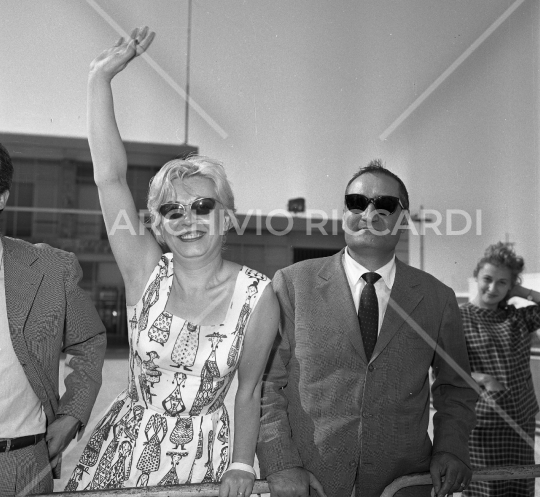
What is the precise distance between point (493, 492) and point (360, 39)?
229 centimetres

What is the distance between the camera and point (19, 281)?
173 cm

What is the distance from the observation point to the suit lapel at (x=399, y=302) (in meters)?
2.04

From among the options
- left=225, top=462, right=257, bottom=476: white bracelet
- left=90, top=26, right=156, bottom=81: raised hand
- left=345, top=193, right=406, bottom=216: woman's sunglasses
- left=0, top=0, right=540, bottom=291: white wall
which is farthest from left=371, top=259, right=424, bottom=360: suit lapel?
left=90, top=26, right=156, bottom=81: raised hand

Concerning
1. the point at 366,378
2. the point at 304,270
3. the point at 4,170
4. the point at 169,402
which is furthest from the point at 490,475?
the point at 4,170

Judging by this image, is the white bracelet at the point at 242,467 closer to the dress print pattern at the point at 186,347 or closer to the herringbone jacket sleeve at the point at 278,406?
the herringbone jacket sleeve at the point at 278,406

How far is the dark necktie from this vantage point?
2074 mm

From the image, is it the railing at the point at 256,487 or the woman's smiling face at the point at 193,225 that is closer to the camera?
the railing at the point at 256,487

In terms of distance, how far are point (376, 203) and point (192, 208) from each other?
737 millimetres

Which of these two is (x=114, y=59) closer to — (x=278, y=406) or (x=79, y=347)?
(x=79, y=347)

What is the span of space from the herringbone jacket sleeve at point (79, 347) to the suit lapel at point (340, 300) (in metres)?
0.76

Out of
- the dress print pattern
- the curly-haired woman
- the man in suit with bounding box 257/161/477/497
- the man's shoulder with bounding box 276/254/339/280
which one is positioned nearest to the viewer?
the dress print pattern

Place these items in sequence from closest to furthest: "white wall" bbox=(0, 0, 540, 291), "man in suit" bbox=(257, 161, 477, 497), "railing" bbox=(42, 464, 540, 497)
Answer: "railing" bbox=(42, 464, 540, 497)
"man in suit" bbox=(257, 161, 477, 497)
"white wall" bbox=(0, 0, 540, 291)

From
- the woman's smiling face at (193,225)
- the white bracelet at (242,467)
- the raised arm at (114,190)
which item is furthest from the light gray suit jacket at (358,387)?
the raised arm at (114,190)

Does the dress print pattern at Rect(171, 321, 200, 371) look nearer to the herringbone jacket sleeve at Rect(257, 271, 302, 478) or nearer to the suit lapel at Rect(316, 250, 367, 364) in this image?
the herringbone jacket sleeve at Rect(257, 271, 302, 478)
